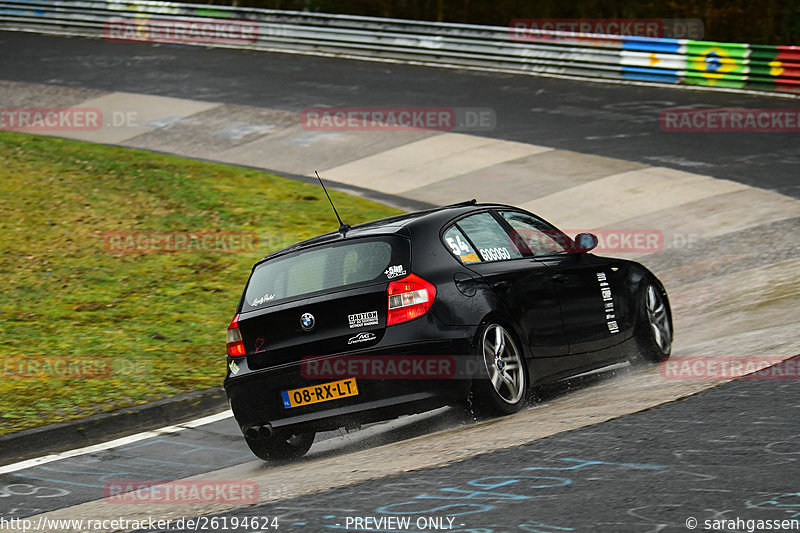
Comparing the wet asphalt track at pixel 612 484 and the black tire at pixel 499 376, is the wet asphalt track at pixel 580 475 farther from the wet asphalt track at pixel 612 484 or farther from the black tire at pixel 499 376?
the black tire at pixel 499 376

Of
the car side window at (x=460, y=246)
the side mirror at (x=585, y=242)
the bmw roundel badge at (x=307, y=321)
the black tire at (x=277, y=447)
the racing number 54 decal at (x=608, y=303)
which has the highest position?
the car side window at (x=460, y=246)

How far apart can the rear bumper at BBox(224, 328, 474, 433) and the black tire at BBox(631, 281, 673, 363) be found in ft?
7.62

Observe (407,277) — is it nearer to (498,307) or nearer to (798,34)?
(498,307)

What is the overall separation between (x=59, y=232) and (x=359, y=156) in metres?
6.57

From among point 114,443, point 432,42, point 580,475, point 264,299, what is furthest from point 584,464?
point 432,42

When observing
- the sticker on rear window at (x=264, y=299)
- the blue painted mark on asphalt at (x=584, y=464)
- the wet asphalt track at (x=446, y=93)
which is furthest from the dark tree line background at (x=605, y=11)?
the blue painted mark on asphalt at (x=584, y=464)

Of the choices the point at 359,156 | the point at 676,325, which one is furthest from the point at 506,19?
the point at 676,325

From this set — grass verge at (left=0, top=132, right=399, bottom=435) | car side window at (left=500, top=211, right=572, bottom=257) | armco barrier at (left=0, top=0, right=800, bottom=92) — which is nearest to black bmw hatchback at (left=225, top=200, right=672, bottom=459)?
car side window at (left=500, top=211, right=572, bottom=257)

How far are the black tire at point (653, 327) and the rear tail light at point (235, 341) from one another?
3.26 m

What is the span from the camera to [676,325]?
10.9 meters

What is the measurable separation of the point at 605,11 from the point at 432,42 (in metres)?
4.49

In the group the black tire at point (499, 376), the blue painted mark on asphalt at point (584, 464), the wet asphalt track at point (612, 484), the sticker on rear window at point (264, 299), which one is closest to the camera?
the wet asphalt track at point (612, 484)

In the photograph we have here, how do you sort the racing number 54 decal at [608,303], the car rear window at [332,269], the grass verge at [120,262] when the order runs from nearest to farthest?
1. the car rear window at [332,269]
2. the racing number 54 decal at [608,303]
3. the grass verge at [120,262]

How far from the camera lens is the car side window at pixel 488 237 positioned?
7801mm
